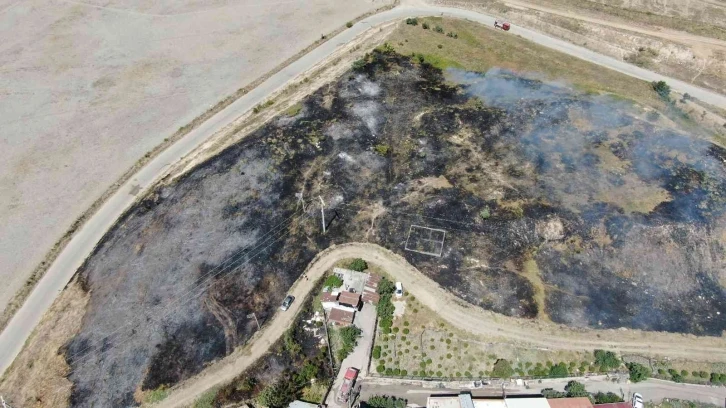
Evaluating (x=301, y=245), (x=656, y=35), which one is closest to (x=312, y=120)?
(x=301, y=245)

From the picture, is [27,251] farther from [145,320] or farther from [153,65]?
[153,65]

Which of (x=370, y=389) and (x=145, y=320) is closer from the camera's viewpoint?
(x=370, y=389)

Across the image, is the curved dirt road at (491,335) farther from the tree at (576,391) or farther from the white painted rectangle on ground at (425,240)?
the white painted rectangle on ground at (425,240)

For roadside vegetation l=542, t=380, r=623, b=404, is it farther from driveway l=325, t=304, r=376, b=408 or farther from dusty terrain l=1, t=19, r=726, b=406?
driveway l=325, t=304, r=376, b=408

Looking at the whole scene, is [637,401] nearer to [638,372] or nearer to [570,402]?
[638,372]

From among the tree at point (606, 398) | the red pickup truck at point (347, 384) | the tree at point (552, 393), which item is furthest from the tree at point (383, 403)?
the tree at point (606, 398)

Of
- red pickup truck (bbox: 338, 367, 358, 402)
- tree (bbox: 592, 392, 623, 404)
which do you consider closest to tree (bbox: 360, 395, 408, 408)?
red pickup truck (bbox: 338, 367, 358, 402)

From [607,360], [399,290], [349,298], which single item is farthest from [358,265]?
[607,360]
